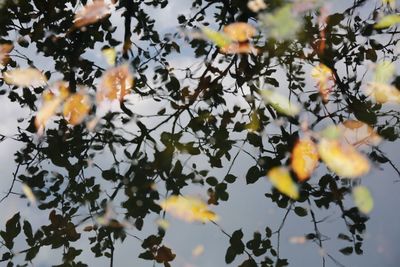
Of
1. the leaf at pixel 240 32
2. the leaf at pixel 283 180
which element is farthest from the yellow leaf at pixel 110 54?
the leaf at pixel 283 180

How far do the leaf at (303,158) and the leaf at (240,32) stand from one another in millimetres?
1228

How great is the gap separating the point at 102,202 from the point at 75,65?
1.47m

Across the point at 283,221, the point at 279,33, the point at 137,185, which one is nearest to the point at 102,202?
the point at 137,185

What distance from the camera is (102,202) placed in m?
3.86

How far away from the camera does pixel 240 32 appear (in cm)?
396

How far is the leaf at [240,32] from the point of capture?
13.0 ft

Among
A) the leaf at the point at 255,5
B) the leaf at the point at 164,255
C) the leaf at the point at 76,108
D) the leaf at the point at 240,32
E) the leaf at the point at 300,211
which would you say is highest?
the leaf at the point at 240,32

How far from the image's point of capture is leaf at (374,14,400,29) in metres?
3.74

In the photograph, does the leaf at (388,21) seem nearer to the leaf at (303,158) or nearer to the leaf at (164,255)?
the leaf at (303,158)

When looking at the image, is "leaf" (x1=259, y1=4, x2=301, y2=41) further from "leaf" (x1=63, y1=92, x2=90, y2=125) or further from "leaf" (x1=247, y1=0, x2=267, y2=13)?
"leaf" (x1=63, y1=92, x2=90, y2=125)

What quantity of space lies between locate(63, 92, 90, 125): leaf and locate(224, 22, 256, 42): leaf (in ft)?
5.37

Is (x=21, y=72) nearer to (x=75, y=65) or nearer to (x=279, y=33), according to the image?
(x=75, y=65)

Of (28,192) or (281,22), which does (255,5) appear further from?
(28,192)

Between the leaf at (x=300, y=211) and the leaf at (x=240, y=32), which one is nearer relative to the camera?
the leaf at (x=300, y=211)
